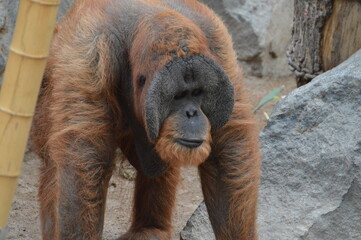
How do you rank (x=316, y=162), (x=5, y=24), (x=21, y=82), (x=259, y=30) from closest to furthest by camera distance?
(x=21, y=82) < (x=316, y=162) < (x=5, y=24) < (x=259, y=30)

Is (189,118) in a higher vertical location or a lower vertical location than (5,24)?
lower

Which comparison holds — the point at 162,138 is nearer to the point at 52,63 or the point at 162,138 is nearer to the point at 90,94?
the point at 90,94

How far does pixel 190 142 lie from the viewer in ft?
13.2

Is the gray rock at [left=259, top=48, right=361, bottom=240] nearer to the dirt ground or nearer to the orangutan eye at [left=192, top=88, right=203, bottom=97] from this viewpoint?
the dirt ground

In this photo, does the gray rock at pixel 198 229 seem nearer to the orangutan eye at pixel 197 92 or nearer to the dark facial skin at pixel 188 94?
the dark facial skin at pixel 188 94

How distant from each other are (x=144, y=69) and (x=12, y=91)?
1.30m

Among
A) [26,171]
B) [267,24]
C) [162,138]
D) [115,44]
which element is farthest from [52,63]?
[267,24]

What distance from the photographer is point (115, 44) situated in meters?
4.32

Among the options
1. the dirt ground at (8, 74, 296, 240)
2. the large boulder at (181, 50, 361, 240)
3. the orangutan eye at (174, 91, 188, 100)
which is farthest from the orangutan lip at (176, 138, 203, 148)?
the dirt ground at (8, 74, 296, 240)

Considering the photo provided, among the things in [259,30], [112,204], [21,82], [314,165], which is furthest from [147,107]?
[259,30]

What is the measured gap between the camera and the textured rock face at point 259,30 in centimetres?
905

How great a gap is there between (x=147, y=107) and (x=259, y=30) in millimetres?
5355

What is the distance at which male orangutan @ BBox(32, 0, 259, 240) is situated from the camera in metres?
4.05

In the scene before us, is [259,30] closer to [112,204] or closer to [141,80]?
[112,204]
